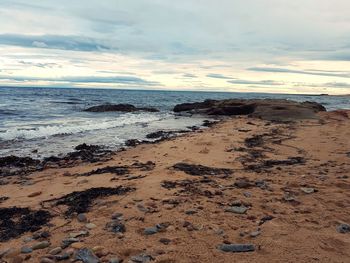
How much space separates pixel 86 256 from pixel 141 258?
59 cm

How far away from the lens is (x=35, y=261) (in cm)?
391

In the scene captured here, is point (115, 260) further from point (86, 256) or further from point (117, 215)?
point (117, 215)

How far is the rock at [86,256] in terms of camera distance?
3.84m

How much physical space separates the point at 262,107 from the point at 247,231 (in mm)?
23346

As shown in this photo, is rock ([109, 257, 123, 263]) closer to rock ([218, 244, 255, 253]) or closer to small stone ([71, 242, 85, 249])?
small stone ([71, 242, 85, 249])

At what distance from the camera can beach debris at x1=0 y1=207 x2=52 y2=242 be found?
4809mm

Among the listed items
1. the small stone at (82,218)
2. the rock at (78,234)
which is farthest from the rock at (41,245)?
the small stone at (82,218)

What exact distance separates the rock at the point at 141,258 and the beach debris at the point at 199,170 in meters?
3.60

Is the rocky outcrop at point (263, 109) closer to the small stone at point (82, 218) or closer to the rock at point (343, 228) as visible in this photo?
the rock at point (343, 228)

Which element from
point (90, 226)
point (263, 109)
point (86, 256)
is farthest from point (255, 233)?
point (263, 109)

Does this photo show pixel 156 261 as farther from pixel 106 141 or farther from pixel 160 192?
pixel 106 141

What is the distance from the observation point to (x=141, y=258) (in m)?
3.88

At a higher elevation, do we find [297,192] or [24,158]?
[297,192]

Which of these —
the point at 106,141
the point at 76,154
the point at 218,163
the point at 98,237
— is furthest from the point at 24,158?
the point at 98,237
